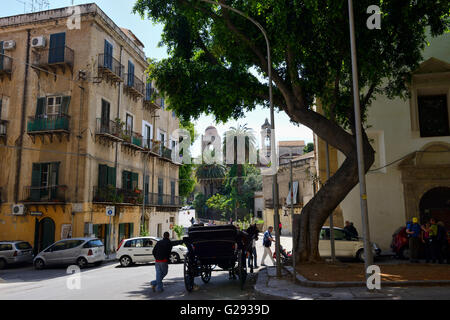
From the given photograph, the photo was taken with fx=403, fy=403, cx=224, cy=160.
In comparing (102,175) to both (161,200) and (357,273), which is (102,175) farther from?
(357,273)

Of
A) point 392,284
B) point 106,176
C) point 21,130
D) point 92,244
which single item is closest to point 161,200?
point 106,176

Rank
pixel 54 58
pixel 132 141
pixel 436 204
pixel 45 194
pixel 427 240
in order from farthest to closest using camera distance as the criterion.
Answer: pixel 132 141
pixel 54 58
pixel 45 194
pixel 436 204
pixel 427 240

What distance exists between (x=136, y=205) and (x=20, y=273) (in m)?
11.6

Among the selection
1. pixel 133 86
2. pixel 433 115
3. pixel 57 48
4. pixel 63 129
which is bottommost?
pixel 63 129

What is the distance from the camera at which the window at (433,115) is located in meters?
22.1

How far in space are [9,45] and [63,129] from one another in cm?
751

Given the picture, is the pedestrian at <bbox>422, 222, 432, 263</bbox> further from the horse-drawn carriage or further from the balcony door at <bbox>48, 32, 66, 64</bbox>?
the balcony door at <bbox>48, 32, 66, 64</bbox>

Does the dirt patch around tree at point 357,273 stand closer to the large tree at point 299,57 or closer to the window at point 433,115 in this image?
the large tree at point 299,57

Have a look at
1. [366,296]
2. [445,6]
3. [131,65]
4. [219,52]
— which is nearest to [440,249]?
[366,296]

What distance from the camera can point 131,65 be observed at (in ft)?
102

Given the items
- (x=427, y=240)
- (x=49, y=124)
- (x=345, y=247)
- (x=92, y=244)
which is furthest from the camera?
(x=49, y=124)

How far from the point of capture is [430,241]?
15469 millimetres

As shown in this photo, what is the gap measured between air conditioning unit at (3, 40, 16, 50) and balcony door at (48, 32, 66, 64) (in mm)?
2640

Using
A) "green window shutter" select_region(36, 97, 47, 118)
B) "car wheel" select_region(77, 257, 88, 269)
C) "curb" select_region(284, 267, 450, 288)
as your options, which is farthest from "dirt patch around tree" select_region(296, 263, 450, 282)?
"green window shutter" select_region(36, 97, 47, 118)
